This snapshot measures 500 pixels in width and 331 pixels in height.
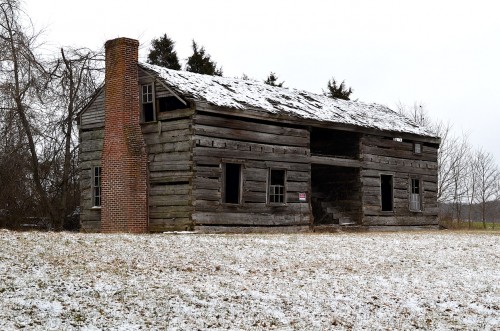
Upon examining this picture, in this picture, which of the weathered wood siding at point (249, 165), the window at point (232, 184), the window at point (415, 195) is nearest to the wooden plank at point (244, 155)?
the weathered wood siding at point (249, 165)

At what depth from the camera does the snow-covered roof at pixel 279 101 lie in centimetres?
2420

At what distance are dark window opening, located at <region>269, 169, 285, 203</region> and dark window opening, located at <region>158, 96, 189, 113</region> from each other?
12.9 ft

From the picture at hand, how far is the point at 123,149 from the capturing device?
24.1 m

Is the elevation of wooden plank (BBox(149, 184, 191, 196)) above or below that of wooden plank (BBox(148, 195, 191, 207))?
above

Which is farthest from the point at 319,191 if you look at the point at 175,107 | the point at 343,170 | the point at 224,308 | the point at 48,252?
the point at 224,308

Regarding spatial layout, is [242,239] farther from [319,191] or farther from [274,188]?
[319,191]

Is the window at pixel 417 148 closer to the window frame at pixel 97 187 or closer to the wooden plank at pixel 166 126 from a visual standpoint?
the wooden plank at pixel 166 126

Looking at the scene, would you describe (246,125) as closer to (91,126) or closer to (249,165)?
(249,165)

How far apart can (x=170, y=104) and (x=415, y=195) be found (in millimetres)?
12459

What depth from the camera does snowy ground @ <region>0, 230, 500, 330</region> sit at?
1052 centimetres

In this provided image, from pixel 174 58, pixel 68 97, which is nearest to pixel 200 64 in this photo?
pixel 174 58

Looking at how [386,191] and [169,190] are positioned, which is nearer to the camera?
[169,190]

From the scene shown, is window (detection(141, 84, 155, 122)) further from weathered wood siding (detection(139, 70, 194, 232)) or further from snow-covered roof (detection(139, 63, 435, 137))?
snow-covered roof (detection(139, 63, 435, 137))

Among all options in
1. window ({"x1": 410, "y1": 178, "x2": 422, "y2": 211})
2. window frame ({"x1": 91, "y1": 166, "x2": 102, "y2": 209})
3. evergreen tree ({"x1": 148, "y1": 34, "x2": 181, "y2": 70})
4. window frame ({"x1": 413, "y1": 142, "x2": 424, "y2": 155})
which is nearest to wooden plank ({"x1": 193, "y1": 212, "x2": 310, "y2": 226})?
window frame ({"x1": 91, "y1": 166, "x2": 102, "y2": 209})
